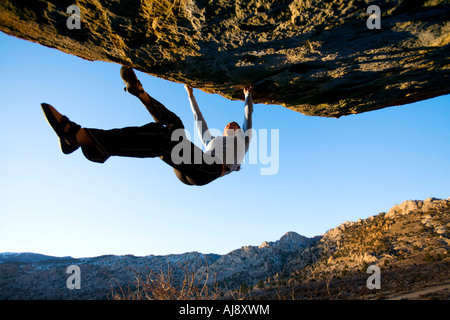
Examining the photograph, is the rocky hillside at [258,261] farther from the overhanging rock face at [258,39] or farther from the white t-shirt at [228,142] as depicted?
the overhanging rock face at [258,39]

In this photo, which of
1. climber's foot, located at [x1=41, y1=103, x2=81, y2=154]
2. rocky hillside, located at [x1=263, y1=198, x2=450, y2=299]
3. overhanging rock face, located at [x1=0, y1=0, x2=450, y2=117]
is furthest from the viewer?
rocky hillside, located at [x1=263, y1=198, x2=450, y2=299]

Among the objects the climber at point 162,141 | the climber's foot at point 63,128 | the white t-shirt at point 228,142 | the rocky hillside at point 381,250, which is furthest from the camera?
the rocky hillside at point 381,250

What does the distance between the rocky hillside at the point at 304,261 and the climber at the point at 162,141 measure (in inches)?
494

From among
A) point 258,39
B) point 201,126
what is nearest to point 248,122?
point 201,126

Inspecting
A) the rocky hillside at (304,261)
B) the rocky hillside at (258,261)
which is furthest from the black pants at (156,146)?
the rocky hillside at (258,261)

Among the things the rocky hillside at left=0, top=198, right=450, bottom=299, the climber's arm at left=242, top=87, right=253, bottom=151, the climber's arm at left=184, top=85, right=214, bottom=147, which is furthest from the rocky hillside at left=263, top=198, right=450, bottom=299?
the climber's arm at left=184, top=85, right=214, bottom=147

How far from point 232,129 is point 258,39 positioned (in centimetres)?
130

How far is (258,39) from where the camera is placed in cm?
289

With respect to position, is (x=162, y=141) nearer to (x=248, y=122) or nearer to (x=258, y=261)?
(x=248, y=122)

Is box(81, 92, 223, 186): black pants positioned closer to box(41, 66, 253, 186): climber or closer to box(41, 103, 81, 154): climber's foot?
box(41, 66, 253, 186): climber

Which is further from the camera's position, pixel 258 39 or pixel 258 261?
pixel 258 261

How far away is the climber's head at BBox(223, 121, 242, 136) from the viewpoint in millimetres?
3438

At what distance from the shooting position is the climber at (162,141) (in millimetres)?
2109

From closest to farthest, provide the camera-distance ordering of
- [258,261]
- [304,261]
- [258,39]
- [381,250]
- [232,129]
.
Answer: [258,39], [232,129], [381,250], [304,261], [258,261]
